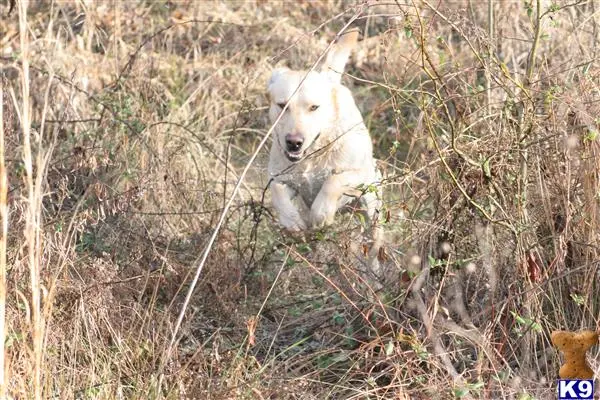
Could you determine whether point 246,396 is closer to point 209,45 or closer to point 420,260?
point 420,260

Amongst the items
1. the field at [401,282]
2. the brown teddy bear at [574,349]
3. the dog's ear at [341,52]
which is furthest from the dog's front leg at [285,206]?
the brown teddy bear at [574,349]

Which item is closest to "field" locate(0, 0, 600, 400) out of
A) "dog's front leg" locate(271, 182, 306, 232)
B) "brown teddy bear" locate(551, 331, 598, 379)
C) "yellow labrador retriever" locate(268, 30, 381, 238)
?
"brown teddy bear" locate(551, 331, 598, 379)

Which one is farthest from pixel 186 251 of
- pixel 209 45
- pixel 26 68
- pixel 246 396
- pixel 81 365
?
pixel 209 45

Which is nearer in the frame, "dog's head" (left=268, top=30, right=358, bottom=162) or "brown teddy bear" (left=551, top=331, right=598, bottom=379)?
"brown teddy bear" (left=551, top=331, right=598, bottom=379)

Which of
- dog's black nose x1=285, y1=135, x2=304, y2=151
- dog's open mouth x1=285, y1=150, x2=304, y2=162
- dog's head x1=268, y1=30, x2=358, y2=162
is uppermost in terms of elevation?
dog's head x1=268, y1=30, x2=358, y2=162

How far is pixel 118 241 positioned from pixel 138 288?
41 centimetres

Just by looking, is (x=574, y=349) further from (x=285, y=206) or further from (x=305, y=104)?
(x=305, y=104)

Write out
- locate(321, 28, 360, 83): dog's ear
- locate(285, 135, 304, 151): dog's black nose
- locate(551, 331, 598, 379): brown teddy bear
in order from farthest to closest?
locate(321, 28, 360, 83): dog's ear
locate(285, 135, 304, 151): dog's black nose
locate(551, 331, 598, 379): brown teddy bear

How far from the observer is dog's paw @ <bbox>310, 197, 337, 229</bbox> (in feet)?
17.7

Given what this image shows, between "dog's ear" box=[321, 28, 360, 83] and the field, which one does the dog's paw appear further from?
"dog's ear" box=[321, 28, 360, 83]

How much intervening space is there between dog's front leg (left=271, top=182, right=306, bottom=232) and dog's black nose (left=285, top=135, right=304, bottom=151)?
0.81 ft

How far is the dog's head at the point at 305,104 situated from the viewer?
5363 millimetres

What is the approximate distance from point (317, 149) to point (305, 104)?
23cm

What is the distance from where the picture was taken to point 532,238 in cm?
391
